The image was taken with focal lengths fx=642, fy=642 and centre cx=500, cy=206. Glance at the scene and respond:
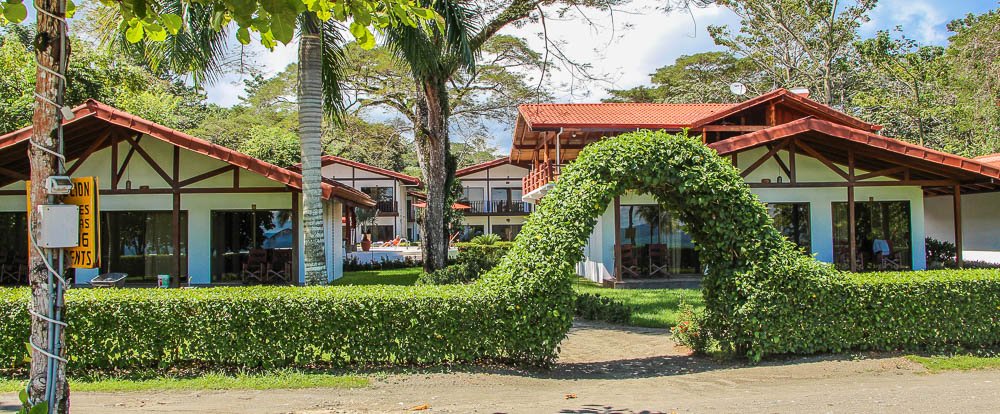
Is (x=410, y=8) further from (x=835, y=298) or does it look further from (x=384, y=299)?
(x=835, y=298)

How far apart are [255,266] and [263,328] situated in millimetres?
10420

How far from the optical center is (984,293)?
25.2 ft

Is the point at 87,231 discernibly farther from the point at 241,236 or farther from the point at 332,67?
the point at 241,236

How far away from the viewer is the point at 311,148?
980 cm

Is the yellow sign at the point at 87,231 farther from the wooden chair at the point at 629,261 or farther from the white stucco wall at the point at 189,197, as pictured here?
the wooden chair at the point at 629,261

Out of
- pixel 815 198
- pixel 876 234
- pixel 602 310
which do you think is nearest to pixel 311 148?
pixel 602 310

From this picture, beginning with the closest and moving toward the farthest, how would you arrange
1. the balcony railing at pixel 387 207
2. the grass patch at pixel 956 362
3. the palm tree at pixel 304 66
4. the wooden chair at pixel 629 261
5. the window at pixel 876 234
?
1. the grass patch at pixel 956 362
2. the palm tree at pixel 304 66
3. the wooden chair at pixel 629 261
4. the window at pixel 876 234
5. the balcony railing at pixel 387 207

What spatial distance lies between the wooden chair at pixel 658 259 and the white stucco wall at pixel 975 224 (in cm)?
957

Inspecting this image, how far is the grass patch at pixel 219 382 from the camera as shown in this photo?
6.45 metres

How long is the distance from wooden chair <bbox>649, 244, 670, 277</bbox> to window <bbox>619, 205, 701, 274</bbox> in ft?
0.74

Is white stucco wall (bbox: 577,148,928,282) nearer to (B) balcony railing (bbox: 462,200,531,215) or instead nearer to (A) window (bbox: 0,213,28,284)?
(A) window (bbox: 0,213,28,284)

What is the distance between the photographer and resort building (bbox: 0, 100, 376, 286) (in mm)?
15391

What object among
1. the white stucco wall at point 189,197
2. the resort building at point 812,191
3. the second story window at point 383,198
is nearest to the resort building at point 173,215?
the white stucco wall at point 189,197

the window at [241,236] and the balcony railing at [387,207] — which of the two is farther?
the balcony railing at [387,207]
